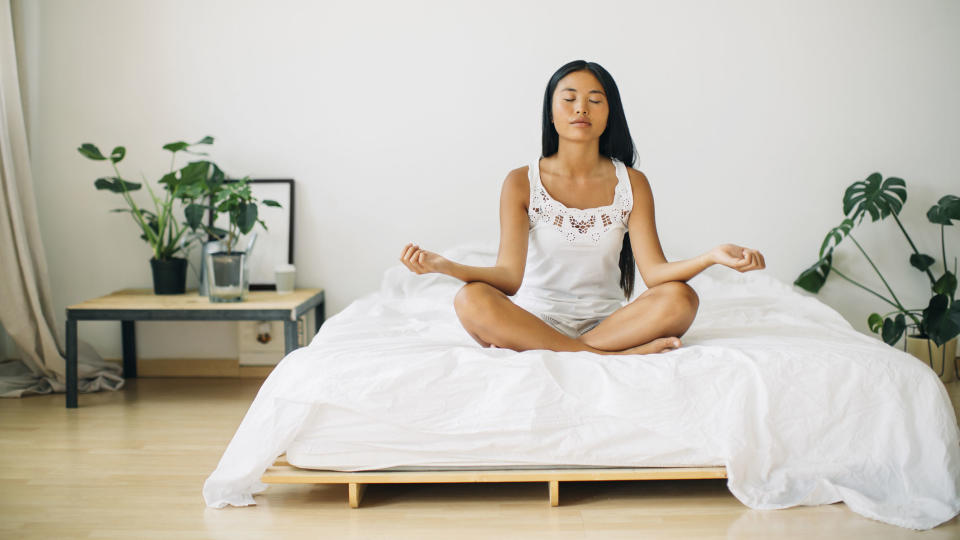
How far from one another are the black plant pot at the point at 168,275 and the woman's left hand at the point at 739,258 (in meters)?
2.31

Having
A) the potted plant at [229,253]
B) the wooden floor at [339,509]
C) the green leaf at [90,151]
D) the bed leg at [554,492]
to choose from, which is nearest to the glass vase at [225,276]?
the potted plant at [229,253]

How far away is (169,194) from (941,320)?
128 inches

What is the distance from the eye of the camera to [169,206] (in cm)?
316

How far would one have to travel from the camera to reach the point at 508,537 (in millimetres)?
1644

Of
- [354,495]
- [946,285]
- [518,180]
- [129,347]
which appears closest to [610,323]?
[518,180]

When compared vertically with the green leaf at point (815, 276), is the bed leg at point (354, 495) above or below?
below

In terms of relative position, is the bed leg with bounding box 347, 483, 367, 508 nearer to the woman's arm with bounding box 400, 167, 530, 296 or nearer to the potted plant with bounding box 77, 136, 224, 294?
the woman's arm with bounding box 400, 167, 530, 296

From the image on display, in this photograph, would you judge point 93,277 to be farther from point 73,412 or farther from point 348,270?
point 348,270

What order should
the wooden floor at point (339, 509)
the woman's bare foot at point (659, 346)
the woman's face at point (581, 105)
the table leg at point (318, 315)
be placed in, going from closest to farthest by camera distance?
the wooden floor at point (339, 509), the woman's bare foot at point (659, 346), the woman's face at point (581, 105), the table leg at point (318, 315)

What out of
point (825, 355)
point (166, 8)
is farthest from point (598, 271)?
point (166, 8)

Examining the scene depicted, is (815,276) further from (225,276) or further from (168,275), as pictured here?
(168,275)

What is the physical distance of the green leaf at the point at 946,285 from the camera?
3.14 m

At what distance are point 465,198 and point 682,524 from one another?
6.44 ft

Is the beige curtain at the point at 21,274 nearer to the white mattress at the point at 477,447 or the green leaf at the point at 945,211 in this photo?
the white mattress at the point at 477,447
